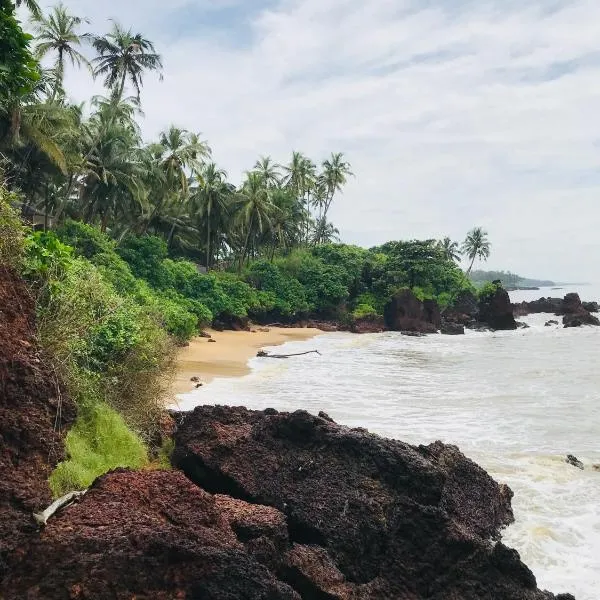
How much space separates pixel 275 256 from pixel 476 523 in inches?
1805

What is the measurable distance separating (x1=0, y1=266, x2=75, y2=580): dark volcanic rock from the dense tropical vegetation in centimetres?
56

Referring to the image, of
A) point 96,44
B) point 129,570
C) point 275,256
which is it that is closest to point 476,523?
point 129,570

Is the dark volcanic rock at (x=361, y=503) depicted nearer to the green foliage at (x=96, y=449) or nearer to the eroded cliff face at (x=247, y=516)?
the eroded cliff face at (x=247, y=516)

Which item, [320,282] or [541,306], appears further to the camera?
[541,306]

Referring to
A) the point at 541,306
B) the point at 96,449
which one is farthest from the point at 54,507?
the point at 541,306

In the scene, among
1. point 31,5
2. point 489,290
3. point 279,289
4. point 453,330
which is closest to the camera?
point 31,5

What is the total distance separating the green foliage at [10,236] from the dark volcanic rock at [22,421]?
489 mm

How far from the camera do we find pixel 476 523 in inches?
250

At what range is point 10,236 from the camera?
551 centimetres

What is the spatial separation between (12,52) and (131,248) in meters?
23.4

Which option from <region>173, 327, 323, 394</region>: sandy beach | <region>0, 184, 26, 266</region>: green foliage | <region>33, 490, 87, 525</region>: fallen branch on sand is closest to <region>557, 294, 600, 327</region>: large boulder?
<region>173, 327, 323, 394</region>: sandy beach

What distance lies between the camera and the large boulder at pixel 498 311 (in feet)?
146

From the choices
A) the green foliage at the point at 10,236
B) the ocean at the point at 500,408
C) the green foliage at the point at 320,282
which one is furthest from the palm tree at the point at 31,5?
the green foliage at the point at 320,282

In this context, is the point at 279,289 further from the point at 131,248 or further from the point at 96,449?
the point at 96,449
